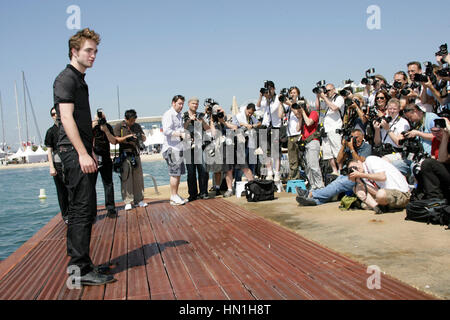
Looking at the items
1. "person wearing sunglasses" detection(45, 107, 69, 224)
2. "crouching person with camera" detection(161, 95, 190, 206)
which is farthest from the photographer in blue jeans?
"person wearing sunglasses" detection(45, 107, 69, 224)

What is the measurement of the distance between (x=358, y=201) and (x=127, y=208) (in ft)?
13.1

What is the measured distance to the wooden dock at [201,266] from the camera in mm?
2793

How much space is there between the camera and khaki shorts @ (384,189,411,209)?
4.95 metres

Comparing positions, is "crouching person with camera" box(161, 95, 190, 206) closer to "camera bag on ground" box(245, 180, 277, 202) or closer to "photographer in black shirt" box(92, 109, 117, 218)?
"photographer in black shirt" box(92, 109, 117, 218)

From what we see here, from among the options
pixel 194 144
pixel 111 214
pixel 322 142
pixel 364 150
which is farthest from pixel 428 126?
pixel 111 214

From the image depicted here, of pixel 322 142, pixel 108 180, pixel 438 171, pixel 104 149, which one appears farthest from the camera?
pixel 322 142

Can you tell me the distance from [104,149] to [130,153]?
0.60 metres

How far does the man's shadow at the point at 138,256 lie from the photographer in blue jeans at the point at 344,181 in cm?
248

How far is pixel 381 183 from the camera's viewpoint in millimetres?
5133

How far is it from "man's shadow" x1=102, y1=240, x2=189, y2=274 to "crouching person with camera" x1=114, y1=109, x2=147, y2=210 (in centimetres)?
268

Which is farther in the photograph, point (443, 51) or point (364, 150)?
point (364, 150)

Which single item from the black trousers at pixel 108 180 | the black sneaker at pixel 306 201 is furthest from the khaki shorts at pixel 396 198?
the black trousers at pixel 108 180

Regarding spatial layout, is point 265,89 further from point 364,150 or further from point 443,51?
point 443,51

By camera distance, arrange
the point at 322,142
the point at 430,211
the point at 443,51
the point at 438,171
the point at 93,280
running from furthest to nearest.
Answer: the point at 322,142 < the point at 443,51 < the point at 438,171 < the point at 430,211 < the point at 93,280
